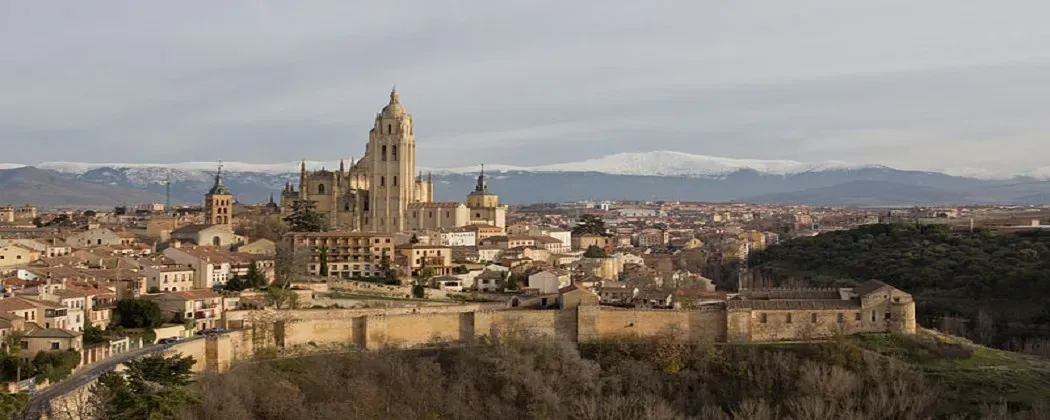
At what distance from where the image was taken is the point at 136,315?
119 feet

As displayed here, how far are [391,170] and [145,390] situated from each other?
147 feet

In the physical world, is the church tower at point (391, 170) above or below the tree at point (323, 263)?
above

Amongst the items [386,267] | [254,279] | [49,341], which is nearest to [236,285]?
[254,279]

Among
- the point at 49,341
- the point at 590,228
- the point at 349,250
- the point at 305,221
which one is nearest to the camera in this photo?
the point at 49,341

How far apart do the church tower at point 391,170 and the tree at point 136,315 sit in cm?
3358

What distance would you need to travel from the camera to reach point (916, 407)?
3259cm

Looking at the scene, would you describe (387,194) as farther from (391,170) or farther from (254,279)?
(254,279)

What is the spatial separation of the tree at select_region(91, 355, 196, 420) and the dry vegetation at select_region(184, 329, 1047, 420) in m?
2.44

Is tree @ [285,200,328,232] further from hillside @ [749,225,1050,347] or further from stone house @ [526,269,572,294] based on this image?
hillside @ [749,225,1050,347]

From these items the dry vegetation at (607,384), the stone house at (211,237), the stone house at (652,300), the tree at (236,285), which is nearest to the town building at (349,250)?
the stone house at (211,237)

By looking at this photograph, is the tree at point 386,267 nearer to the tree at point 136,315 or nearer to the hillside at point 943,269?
the tree at point 136,315

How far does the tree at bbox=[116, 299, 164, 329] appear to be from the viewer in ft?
119

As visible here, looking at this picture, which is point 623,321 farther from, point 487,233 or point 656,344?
point 487,233

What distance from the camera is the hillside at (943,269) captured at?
48406mm
